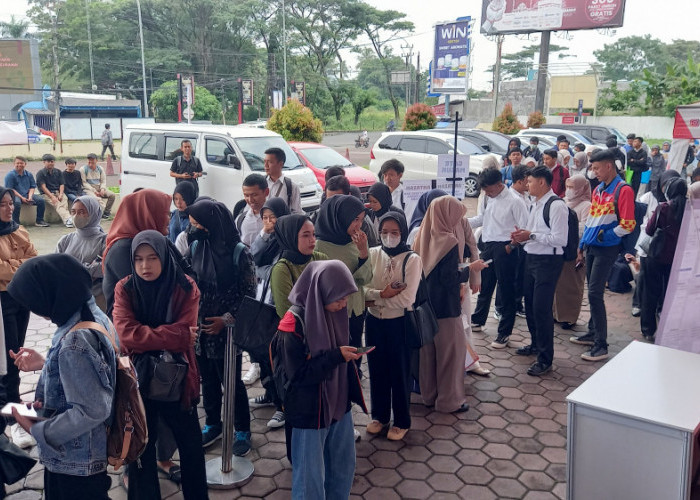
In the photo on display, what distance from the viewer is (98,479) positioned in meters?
2.38

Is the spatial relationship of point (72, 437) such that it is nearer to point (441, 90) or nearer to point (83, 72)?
point (441, 90)

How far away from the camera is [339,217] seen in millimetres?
3670

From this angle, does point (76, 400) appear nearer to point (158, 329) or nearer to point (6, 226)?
point (158, 329)

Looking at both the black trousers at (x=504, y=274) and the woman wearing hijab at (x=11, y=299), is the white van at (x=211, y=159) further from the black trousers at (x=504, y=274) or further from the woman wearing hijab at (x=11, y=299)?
the woman wearing hijab at (x=11, y=299)

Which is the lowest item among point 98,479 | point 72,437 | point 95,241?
point 98,479

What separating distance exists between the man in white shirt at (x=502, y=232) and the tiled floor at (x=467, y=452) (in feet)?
2.32

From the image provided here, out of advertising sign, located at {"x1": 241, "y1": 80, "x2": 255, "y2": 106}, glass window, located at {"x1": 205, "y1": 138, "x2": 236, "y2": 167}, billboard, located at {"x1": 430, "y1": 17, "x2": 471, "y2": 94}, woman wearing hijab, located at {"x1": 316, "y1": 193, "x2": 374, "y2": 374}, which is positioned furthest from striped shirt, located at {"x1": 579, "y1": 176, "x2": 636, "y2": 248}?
advertising sign, located at {"x1": 241, "y1": 80, "x2": 255, "y2": 106}

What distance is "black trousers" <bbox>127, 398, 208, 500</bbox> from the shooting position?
2893 mm

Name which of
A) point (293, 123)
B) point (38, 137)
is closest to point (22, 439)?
point (293, 123)

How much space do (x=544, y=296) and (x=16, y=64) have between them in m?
43.6

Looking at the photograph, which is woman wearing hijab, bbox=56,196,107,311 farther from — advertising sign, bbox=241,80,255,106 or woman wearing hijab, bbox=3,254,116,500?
advertising sign, bbox=241,80,255,106

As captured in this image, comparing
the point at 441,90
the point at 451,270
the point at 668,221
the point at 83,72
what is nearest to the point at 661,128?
the point at 441,90

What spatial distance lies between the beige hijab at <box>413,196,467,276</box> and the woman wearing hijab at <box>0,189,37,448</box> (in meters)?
2.87

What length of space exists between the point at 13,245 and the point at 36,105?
1757 inches
